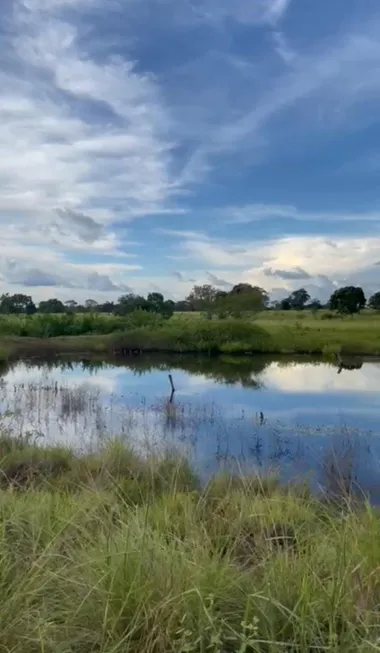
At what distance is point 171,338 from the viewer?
101 feet

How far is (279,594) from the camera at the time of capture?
2381mm

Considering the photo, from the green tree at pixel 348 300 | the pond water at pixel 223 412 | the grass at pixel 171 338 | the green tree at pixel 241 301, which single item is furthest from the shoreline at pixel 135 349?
the green tree at pixel 348 300

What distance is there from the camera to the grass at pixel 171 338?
94.8ft

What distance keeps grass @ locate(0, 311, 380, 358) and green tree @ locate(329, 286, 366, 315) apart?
53.6 ft

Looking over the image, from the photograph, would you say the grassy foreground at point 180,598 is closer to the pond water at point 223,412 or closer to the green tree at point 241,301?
the pond water at point 223,412

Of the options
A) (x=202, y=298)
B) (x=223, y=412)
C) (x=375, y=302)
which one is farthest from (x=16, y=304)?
(x=223, y=412)

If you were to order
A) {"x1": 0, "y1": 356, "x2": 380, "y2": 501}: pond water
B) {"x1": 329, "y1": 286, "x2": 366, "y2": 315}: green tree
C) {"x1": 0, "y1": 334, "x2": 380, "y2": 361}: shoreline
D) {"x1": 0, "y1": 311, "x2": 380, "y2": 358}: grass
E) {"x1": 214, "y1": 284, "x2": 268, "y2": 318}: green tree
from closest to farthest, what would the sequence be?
{"x1": 0, "y1": 356, "x2": 380, "y2": 501}: pond water
{"x1": 0, "y1": 334, "x2": 380, "y2": 361}: shoreline
{"x1": 0, "y1": 311, "x2": 380, "y2": 358}: grass
{"x1": 214, "y1": 284, "x2": 268, "y2": 318}: green tree
{"x1": 329, "y1": 286, "x2": 366, "y2": 315}: green tree

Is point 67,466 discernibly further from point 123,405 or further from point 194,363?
point 194,363

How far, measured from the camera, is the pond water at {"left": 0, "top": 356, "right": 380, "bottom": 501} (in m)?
9.25

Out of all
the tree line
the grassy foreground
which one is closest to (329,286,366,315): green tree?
the tree line

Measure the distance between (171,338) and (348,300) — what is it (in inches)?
1030

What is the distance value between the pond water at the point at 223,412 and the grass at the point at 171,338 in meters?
4.72

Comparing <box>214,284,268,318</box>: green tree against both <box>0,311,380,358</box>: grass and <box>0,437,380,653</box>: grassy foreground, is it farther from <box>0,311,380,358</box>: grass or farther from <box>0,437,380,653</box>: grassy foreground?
<box>0,437,380,653</box>: grassy foreground

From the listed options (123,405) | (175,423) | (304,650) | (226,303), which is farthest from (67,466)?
(226,303)
